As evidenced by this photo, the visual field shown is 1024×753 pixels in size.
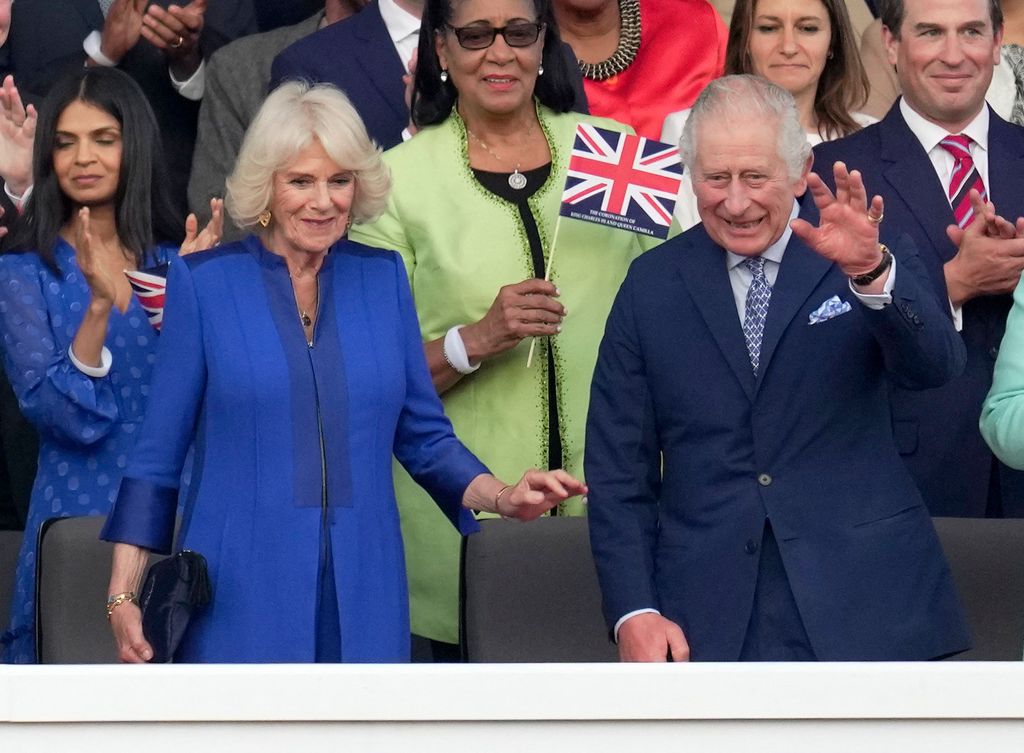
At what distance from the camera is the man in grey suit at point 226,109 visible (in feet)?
16.6

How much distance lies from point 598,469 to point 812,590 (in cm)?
43

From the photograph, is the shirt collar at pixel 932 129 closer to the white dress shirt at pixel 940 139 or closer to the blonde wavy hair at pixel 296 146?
the white dress shirt at pixel 940 139

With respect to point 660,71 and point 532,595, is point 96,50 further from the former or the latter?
point 532,595

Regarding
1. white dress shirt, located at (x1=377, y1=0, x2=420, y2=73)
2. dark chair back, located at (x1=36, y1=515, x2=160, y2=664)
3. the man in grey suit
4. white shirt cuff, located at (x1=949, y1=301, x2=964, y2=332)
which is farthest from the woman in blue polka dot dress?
white shirt cuff, located at (x1=949, y1=301, x2=964, y2=332)

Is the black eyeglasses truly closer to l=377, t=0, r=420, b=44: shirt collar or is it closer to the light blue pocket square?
l=377, t=0, r=420, b=44: shirt collar

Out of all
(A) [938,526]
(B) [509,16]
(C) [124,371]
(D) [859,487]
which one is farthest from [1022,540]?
(C) [124,371]

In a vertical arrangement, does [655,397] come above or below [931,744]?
above

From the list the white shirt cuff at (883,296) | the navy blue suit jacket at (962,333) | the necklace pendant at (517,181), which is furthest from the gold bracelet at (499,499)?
the navy blue suit jacket at (962,333)

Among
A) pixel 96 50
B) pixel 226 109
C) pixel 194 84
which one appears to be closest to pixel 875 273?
pixel 226 109

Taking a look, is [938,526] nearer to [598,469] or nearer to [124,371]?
[598,469]

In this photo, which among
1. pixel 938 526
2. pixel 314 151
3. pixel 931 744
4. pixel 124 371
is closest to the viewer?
pixel 931 744

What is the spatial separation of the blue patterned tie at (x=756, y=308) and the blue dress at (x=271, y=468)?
62 centimetres

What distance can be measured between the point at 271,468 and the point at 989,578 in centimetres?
159

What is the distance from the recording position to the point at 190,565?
3.41 m
